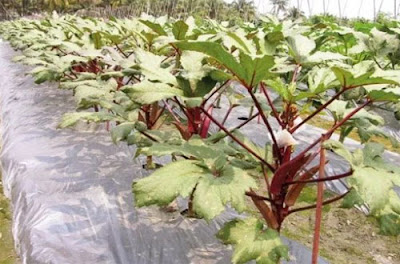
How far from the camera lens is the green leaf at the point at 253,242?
40.9 inches

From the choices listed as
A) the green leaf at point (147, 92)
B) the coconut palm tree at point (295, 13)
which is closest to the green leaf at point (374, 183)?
the green leaf at point (147, 92)

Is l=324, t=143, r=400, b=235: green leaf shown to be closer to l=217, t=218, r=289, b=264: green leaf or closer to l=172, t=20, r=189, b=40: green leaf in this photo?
l=217, t=218, r=289, b=264: green leaf

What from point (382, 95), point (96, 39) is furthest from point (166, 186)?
point (96, 39)

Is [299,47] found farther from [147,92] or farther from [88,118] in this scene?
[88,118]

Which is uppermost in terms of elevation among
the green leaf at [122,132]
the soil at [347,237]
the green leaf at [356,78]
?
the green leaf at [356,78]

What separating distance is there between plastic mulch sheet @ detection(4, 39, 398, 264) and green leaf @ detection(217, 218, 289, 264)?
0.32m

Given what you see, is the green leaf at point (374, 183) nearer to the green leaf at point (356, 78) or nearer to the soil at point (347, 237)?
the green leaf at point (356, 78)

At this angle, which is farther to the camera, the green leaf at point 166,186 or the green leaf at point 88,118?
the green leaf at point 88,118

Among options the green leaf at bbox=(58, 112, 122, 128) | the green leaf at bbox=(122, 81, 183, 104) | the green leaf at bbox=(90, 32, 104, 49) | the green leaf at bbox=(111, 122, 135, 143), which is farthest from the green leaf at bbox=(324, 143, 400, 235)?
the green leaf at bbox=(90, 32, 104, 49)

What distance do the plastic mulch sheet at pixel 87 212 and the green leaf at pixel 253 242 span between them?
0.32 metres

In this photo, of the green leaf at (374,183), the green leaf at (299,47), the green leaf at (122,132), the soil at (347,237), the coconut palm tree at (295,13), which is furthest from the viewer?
the coconut palm tree at (295,13)

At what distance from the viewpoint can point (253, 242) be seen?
1.08 metres

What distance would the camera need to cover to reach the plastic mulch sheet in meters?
1.44

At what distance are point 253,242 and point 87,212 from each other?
2.69 feet
